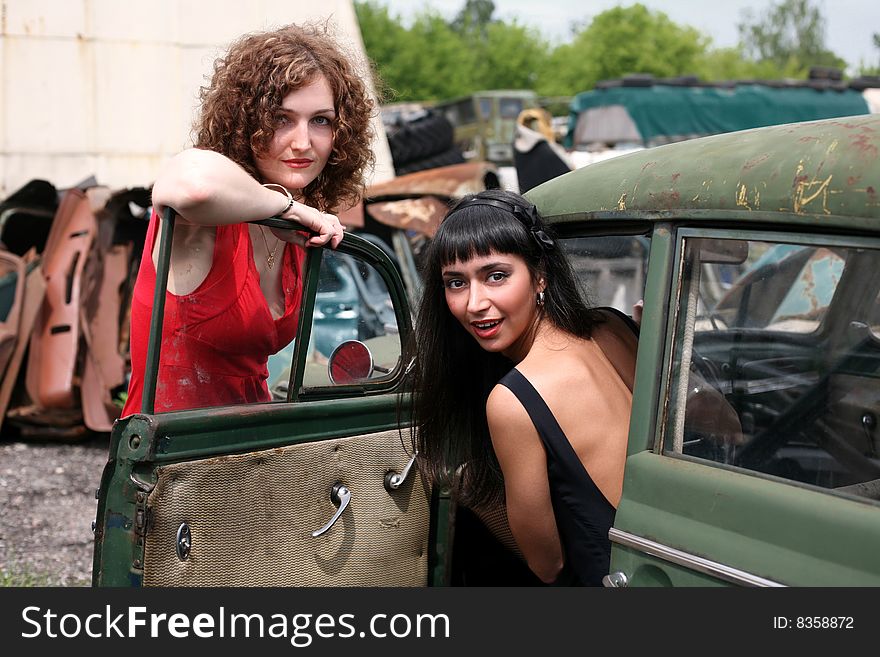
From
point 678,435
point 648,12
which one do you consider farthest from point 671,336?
point 648,12

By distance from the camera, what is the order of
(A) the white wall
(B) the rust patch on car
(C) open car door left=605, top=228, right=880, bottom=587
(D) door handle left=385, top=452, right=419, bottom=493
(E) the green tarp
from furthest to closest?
(E) the green tarp
(A) the white wall
(D) door handle left=385, top=452, right=419, bottom=493
(B) the rust patch on car
(C) open car door left=605, top=228, right=880, bottom=587

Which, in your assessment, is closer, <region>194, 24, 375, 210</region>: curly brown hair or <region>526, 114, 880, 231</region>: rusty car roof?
<region>526, 114, 880, 231</region>: rusty car roof

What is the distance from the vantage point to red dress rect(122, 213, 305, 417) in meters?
2.09

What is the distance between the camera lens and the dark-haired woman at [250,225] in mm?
2066

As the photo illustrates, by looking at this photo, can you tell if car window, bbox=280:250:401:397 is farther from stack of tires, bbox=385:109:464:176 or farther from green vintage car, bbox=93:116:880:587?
stack of tires, bbox=385:109:464:176

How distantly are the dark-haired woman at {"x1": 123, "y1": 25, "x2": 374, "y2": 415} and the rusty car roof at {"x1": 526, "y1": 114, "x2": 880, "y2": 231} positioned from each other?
0.64m

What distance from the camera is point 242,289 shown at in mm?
2143

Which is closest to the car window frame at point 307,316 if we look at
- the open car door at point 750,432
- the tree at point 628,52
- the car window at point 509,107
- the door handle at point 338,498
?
the door handle at point 338,498

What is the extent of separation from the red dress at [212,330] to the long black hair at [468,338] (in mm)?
360

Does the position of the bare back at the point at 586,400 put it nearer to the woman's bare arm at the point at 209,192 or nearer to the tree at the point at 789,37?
the woman's bare arm at the point at 209,192

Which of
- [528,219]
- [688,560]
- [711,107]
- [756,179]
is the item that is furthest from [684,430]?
[711,107]

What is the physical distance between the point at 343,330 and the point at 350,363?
0.37 meters

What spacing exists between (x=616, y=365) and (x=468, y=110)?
1771cm

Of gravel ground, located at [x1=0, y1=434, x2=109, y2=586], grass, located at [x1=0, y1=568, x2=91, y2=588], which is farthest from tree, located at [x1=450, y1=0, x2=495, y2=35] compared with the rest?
grass, located at [x1=0, y1=568, x2=91, y2=588]
